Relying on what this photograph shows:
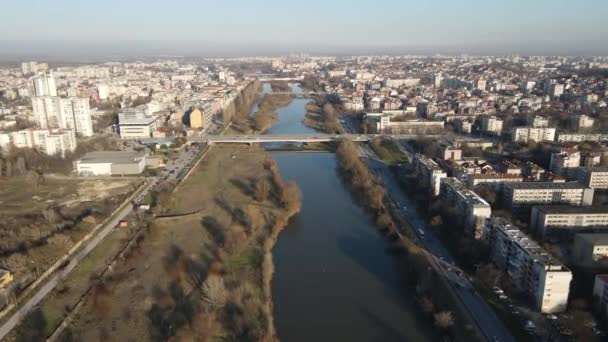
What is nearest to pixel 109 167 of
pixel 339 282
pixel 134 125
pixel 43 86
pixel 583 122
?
pixel 134 125

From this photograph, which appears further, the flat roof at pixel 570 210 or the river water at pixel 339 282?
the flat roof at pixel 570 210

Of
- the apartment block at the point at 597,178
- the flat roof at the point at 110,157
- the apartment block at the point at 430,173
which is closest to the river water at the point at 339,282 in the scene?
the apartment block at the point at 430,173

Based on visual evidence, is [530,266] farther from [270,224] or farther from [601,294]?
[270,224]

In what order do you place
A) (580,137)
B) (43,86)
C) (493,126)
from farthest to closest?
1. (43,86)
2. (493,126)
3. (580,137)

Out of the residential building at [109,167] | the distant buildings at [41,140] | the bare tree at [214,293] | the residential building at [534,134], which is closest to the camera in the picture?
the bare tree at [214,293]

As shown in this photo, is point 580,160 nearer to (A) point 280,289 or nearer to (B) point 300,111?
(A) point 280,289

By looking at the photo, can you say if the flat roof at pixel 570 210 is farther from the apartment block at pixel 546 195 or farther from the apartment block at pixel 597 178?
the apartment block at pixel 597 178

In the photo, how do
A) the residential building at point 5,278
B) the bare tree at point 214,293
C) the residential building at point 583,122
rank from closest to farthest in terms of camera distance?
the bare tree at point 214,293 < the residential building at point 5,278 < the residential building at point 583,122

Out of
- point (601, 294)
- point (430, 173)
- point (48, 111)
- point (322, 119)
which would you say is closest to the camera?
point (601, 294)
